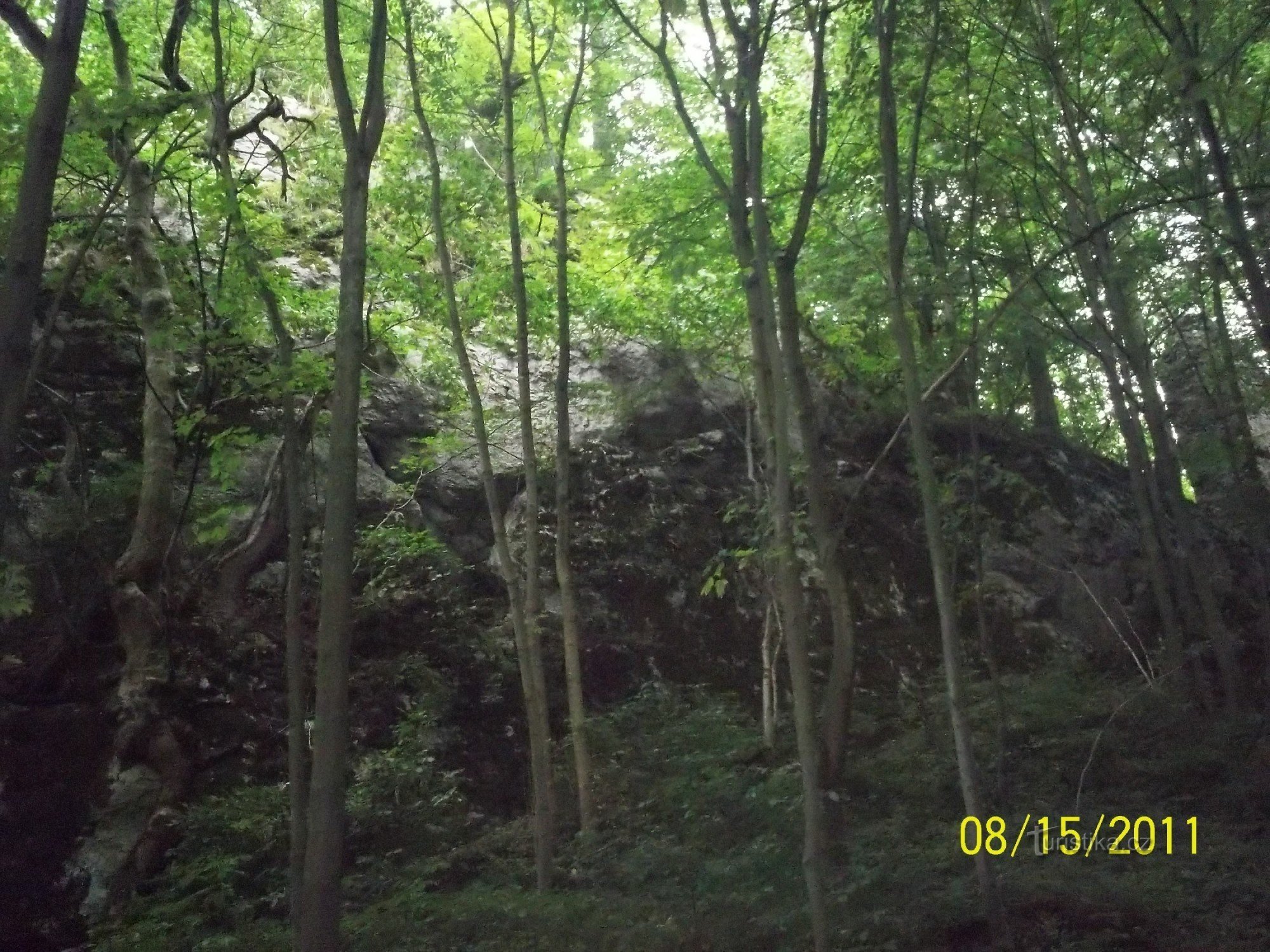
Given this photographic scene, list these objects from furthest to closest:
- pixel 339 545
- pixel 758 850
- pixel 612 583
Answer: pixel 612 583
pixel 758 850
pixel 339 545

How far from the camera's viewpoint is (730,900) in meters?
6.69

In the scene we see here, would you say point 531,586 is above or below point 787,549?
above

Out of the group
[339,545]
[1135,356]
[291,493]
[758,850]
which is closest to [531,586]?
[291,493]

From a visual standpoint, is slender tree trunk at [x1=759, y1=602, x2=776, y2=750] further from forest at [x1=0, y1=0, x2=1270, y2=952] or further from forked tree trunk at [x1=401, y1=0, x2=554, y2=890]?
forked tree trunk at [x1=401, y1=0, x2=554, y2=890]

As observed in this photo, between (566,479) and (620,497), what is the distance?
4152 millimetres

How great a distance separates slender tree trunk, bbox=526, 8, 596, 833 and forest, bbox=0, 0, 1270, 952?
0.07m

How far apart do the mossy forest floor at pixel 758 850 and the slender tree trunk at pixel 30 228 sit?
4.64 meters

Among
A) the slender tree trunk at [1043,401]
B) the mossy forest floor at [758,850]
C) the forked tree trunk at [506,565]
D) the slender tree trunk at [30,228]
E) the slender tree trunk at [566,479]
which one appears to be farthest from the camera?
the slender tree trunk at [1043,401]

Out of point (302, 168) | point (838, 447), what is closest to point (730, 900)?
point (838, 447)
